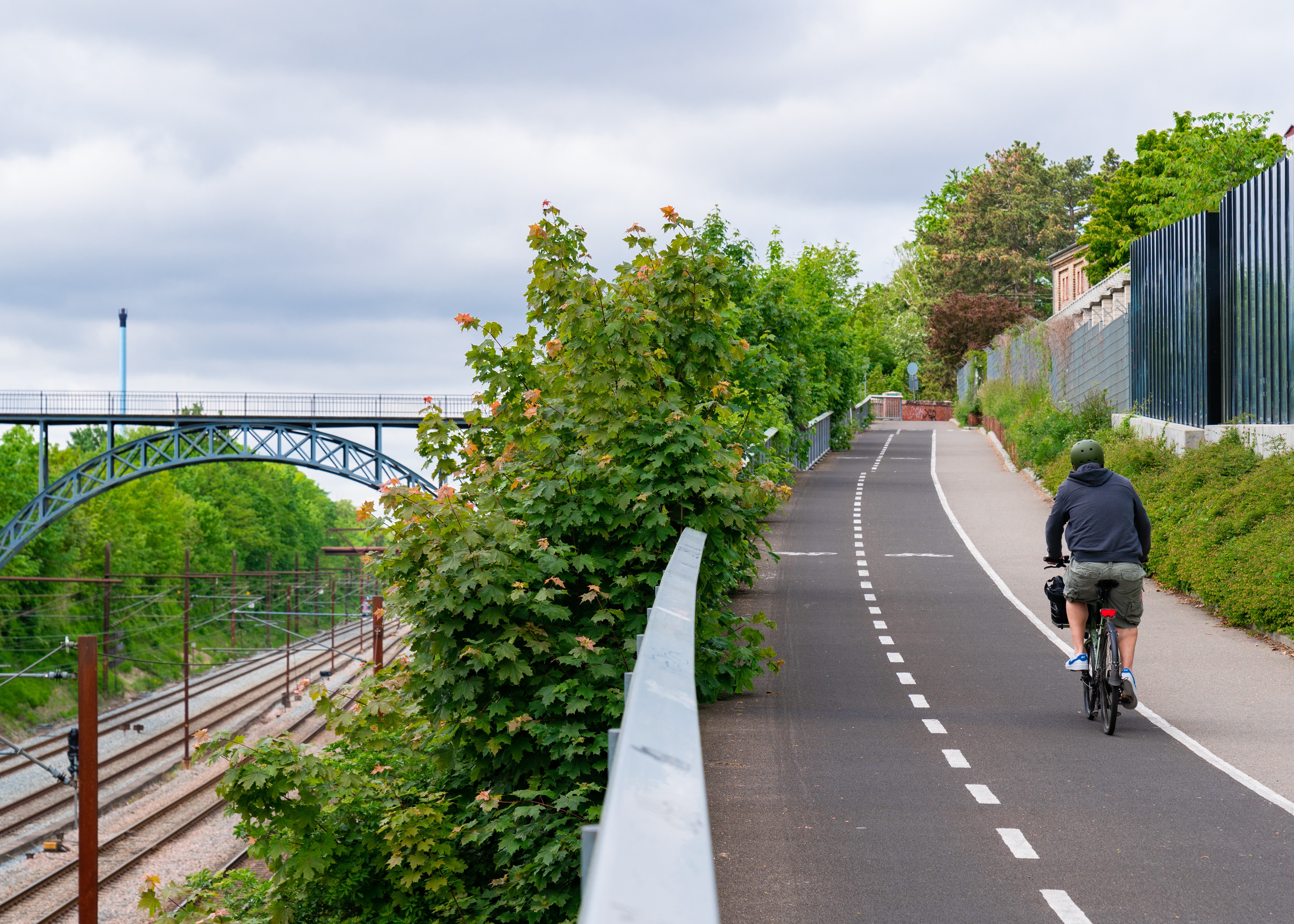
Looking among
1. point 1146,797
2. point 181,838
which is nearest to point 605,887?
point 1146,797

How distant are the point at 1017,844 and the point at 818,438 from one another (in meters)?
40.5

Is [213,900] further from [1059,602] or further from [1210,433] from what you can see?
[1210,433]

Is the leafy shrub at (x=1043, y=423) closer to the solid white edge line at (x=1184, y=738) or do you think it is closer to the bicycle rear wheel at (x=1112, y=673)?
the solid white edge line at (x=1184, y=738)

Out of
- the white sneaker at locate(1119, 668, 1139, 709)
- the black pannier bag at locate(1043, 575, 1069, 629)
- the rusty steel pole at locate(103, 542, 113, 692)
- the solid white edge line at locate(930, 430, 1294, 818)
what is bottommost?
the rusty steel pole at locate(103, 542, 113, 692)

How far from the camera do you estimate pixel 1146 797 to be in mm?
6980

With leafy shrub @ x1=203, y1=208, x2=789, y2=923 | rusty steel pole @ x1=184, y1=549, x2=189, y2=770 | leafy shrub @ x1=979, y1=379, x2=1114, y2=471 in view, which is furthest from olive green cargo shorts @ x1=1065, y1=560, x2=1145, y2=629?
rusty steel pole @ x1=184, y1=549, x2=189, y2=770

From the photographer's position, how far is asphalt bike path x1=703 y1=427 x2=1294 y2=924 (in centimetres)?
534

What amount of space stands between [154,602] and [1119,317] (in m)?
64.6

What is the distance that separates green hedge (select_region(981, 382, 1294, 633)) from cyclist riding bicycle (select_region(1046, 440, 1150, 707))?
15.3 ft

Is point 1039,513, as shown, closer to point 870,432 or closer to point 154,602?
point 870,432

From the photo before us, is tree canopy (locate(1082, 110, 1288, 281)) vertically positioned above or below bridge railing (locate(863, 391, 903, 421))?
above

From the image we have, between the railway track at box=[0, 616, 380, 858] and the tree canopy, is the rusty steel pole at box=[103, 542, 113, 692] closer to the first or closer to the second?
the railway track at box=[0, 616, 380, 858]

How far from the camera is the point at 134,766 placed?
131 ft

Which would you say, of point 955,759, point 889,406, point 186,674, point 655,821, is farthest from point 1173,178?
point 655,821
